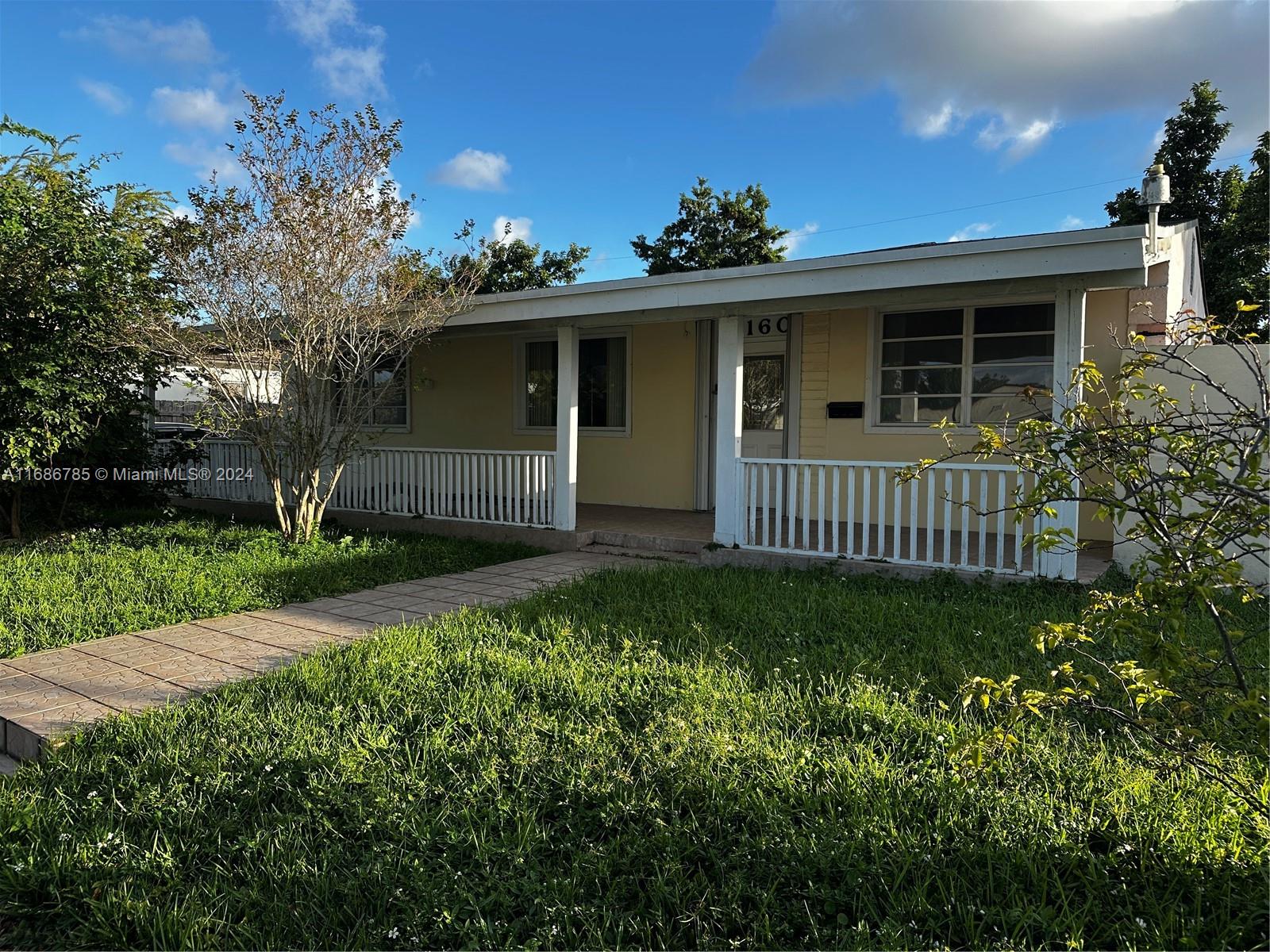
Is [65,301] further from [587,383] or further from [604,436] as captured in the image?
[604,436]

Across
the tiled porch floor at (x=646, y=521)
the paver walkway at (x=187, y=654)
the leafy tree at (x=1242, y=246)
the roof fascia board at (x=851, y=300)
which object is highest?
the leafy tree at (x=1242, y=246)

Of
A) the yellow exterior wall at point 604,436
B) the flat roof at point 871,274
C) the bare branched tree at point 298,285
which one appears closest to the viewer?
the flat roof at point 871,274

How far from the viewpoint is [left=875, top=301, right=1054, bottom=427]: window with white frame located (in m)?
7.58

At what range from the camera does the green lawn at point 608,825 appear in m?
2.10

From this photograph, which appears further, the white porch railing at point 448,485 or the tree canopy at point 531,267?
the tree canopy at point 531,267

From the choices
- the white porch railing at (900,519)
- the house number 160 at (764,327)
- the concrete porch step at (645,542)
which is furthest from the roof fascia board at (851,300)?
the concrete porch step at (645,542)

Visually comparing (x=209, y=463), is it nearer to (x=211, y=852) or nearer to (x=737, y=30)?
(x=737, y=30)

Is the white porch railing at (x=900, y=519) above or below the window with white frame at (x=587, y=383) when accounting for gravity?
below

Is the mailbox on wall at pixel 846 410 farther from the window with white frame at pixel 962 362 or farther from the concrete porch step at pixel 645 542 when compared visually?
the concrete porch step at pixel 645 542

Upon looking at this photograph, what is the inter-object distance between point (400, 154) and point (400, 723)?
5.95 m

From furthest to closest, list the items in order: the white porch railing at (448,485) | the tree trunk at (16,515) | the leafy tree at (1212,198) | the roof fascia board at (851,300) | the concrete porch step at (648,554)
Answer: the leafy tree at (1212,198)
the white porch railing at (448,485)
the tree trunk at (16,515)
the concrete porch step at (648,554)
the roof fascia board at (851,300)

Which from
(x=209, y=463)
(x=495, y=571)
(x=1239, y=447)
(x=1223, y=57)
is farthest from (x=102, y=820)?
(x=209, y=463)

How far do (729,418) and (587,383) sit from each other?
3819 mm

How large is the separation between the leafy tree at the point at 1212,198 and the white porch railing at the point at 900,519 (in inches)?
469
